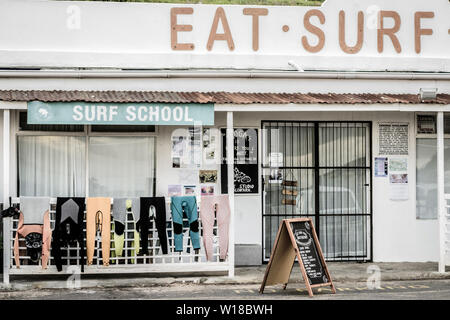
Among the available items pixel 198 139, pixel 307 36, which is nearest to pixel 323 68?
pixel 307 36

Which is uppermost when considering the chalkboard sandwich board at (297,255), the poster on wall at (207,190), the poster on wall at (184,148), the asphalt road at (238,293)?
the poster on wall at (184,148)

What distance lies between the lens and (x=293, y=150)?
1334 cm

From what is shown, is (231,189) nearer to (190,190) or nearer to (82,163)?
(190,190)

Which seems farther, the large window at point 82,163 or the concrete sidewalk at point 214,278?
the large window at point 82,163

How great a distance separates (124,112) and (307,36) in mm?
3982

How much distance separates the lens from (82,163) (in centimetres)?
1265

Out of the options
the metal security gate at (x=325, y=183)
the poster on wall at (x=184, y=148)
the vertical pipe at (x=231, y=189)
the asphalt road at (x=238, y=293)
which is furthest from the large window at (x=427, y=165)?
the poster on wall at (x=184, y=148)

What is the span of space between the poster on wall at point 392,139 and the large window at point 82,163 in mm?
4163

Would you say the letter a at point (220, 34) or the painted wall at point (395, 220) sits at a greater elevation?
the letter a at point (220, 34)

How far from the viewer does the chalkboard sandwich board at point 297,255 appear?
10.3 metres

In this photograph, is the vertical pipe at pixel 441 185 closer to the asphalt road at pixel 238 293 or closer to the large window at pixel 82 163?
the asphalt road at pixel 238 293

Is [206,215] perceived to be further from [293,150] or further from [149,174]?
[293,150]

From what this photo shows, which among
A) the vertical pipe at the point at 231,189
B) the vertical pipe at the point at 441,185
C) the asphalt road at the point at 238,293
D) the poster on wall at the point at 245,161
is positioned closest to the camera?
the asphalt road at the point at 238,293

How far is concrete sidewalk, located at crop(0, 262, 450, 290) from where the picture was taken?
37.2 feet
